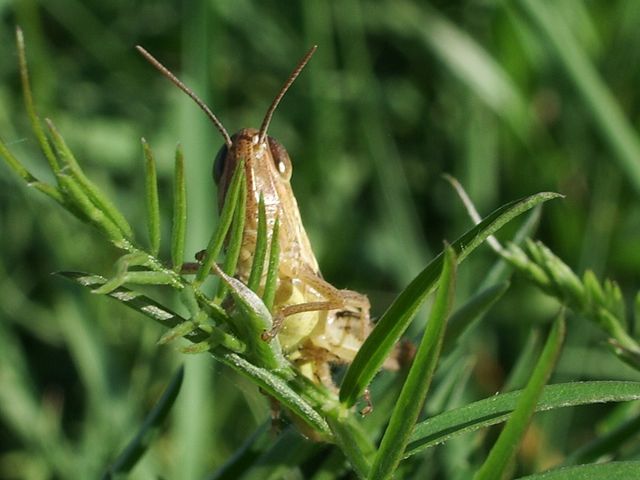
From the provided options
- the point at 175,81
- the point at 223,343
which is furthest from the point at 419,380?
the point at 175,81

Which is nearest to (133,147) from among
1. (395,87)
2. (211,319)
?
(395,87)

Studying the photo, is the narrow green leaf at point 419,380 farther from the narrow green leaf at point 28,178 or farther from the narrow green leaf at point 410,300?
the narrow green leaf at point 28,178

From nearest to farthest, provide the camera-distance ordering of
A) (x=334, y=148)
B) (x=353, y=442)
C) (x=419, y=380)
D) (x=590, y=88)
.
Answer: (x=419, y=380) < (x=353, y=442) < (x=590, y=88) < (x=334, y=148)

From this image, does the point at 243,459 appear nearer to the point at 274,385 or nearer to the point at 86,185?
the point at 274,385

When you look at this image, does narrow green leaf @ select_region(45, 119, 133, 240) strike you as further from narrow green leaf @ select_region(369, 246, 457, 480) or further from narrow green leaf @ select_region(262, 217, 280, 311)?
narrow green leaf @ select_region(369, 246, 457, 480)

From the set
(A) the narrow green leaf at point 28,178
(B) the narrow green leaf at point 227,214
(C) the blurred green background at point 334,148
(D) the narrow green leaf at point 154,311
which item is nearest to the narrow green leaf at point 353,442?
(D) the narrow green leaf at point 154,311

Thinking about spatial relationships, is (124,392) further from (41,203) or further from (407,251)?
(407,251)

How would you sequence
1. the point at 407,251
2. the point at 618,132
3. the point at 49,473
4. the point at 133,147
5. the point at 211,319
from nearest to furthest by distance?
1. the point at 211,319
2. the point at 49,473
3. the point at 618,132
4. the point at 407,251
5. the point at 133,147

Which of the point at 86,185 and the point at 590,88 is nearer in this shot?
the point at 86,185
